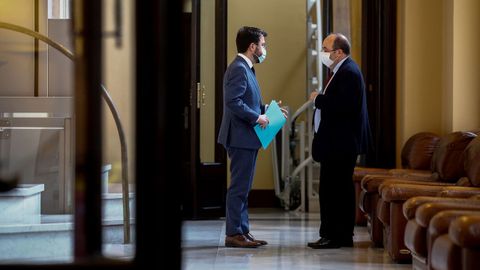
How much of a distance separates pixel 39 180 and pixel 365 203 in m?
2.31

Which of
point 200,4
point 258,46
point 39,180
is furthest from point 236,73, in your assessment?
point 200,4

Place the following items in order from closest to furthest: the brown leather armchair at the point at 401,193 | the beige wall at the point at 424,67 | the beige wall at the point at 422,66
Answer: the brown leather armchair at the point at 401,193, the beige wall at the point at 424,67, the beige wall at the point at 422,66

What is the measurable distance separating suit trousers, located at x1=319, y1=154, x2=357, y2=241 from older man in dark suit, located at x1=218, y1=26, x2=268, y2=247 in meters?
0.45

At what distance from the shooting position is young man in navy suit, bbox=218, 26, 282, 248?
5.32m

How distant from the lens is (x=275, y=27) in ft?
29.1

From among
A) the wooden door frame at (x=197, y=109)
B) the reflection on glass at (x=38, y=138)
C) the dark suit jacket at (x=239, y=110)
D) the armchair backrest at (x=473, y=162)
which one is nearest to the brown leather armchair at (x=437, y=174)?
the armchair backrest at (x=473, y=162)

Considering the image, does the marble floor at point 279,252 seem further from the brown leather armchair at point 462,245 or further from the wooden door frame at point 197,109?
the brown leather armchair at point 462,245

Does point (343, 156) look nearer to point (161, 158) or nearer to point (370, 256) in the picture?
point (370, 256)

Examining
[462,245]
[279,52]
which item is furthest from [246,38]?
[279,52]

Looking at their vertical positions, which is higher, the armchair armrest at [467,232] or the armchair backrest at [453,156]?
the armchair backrest at [453,156]

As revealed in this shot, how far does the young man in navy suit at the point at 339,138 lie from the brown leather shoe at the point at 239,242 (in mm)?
A: 406

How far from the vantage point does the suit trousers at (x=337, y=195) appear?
5.32m

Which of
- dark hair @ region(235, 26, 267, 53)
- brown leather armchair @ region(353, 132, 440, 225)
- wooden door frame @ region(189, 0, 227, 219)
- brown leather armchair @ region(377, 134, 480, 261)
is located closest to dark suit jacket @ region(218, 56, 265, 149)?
dark hair @ region(235, 26, 267, 53)

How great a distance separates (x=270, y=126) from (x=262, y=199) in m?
3.60
